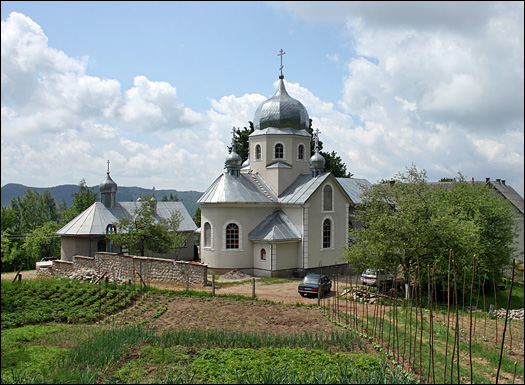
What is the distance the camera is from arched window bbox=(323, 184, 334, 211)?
1146 inches

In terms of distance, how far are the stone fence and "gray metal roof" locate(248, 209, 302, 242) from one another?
6.09 meters

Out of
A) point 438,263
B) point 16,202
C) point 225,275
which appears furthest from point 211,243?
point 16,202

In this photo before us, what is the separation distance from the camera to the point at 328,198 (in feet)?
96.2

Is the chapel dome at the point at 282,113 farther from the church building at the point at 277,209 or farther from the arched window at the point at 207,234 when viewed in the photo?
the arched window at the point at 207,234

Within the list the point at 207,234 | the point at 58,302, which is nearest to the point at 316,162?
the point at 207,234

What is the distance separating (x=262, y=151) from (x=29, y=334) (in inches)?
841

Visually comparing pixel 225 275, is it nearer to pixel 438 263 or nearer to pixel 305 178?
pixel 305 178

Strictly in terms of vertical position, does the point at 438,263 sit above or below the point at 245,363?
above

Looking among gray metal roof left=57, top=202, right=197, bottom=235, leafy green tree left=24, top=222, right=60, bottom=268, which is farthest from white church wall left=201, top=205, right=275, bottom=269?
leafy green tree left=24, top=222, right=60, bottom=268

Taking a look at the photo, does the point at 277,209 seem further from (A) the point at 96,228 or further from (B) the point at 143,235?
(A) the point at 96,228

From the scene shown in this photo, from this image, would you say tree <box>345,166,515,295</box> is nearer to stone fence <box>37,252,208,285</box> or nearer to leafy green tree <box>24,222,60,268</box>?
stone fence <box>37,252,208,285</box>

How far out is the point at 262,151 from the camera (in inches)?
1234

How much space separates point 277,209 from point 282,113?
6703 mm

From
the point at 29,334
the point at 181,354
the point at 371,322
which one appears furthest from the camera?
the point at 371,322
